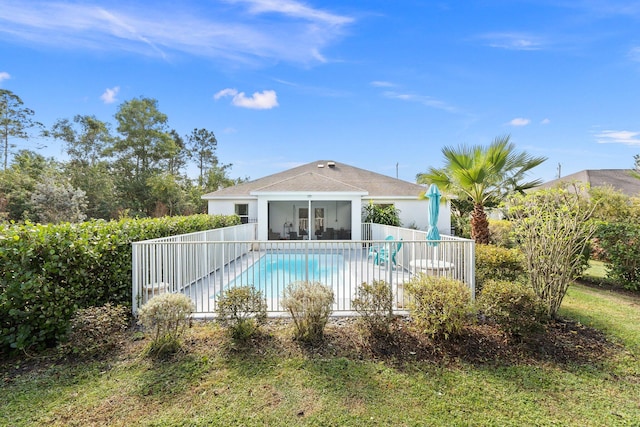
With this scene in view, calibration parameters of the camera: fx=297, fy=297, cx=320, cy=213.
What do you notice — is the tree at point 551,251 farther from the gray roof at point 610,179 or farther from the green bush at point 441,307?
the gray roof at point 610,179

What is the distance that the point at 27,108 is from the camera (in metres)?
30.5

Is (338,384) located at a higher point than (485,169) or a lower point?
lower

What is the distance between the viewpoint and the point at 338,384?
395 cm

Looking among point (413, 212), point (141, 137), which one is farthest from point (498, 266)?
point (141, 137)

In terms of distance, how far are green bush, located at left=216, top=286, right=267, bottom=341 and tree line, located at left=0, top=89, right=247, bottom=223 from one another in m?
24.5

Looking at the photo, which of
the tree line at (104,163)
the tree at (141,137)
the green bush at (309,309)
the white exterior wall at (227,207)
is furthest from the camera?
the tree at (141,137)

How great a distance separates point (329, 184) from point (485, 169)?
33.1 ft

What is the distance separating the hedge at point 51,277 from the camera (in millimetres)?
4375

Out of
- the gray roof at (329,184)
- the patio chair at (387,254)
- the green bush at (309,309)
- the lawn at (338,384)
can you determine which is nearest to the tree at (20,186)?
the gray roof at (329,184)

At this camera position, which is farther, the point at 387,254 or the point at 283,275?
the point at 387,254

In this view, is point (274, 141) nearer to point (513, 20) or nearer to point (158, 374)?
point (513, 20)

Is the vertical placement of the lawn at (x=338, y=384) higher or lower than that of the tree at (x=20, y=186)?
lower

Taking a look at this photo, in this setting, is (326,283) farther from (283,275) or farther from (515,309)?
(515,309)

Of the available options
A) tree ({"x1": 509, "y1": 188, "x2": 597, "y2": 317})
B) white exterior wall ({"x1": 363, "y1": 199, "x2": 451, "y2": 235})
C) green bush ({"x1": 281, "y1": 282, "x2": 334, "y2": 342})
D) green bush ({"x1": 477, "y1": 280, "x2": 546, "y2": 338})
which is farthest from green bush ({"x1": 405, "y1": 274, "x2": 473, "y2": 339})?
white exterior wall ({"x1": 363, "y1": 199, "x2": 451, "y2": 235})
